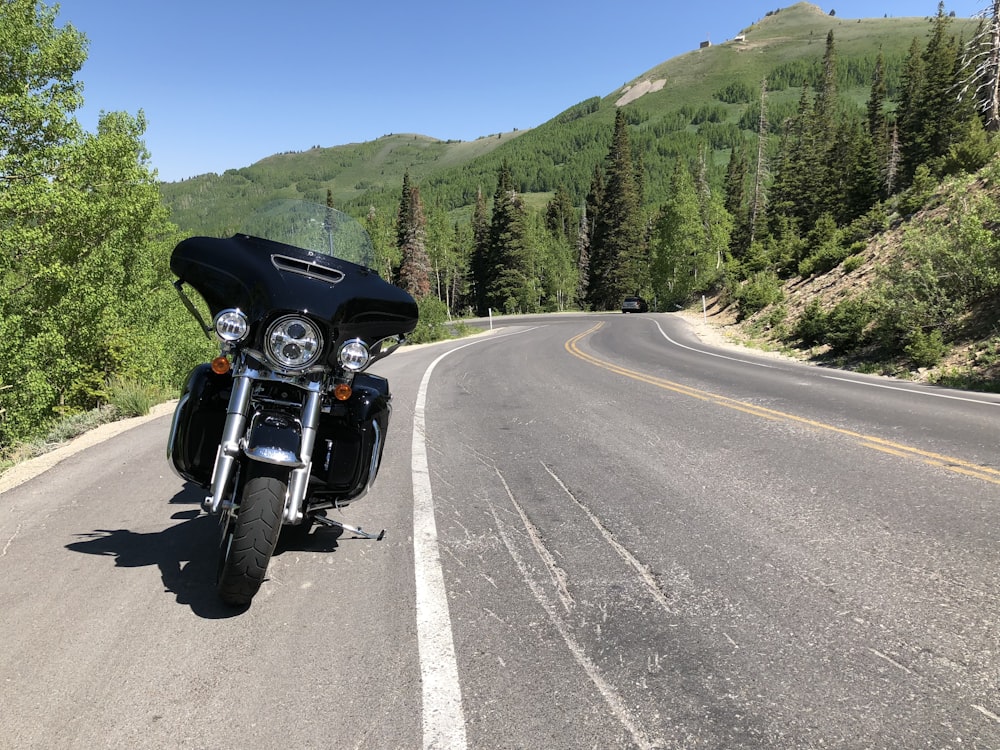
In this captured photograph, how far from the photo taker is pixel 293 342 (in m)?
3.14

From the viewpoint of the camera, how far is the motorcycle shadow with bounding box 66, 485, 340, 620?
3.26 meters

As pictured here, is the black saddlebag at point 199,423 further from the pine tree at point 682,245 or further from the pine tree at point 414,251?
the pine tree at point 414,251

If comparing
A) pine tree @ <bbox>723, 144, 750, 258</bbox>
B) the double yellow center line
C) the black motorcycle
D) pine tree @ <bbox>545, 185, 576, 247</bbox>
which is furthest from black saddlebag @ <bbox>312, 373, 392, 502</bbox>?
pine tree @ <bbox>545, 185, 576, 247</bbox>

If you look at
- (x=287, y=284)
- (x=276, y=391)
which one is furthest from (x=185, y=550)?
(x=287, y=284)

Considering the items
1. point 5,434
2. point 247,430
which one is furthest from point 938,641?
point 5,434

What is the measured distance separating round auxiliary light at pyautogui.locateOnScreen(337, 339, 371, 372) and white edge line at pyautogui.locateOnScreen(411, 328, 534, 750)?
1.28 meters

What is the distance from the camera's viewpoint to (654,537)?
12.9 feet

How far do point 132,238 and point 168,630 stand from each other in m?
17.1

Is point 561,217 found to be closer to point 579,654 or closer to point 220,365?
point 220,365

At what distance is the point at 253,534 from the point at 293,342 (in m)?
1.00

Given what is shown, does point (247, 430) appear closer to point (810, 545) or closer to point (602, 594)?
point (602, 594)

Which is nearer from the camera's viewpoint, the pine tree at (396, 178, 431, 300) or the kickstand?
the kickstand

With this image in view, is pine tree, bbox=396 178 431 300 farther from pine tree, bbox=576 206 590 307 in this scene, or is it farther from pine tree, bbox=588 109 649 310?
pine tree, bbox=576 206 590 307

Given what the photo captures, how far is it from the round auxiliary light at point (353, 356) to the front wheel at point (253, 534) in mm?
669
